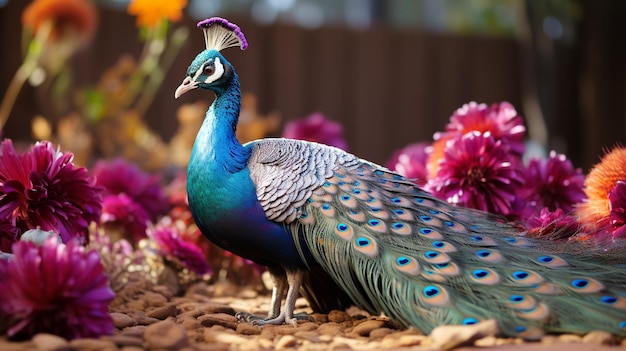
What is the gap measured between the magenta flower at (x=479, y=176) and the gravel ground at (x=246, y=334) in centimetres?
72

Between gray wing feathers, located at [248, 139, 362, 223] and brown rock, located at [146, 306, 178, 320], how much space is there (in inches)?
23.2

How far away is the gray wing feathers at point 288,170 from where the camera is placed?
279 centimetres

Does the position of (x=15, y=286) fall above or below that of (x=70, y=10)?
below

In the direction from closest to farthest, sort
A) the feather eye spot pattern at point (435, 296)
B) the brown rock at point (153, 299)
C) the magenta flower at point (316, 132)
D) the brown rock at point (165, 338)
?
the brown rock at point (165, 338) < the feather eye spot pattern at point (435, 296) < the brown rock at point (153, 299) < the magenta flower at point (316, 132)

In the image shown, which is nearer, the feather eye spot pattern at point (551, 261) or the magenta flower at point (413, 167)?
the feather eye spot pattern at point (551, 261)

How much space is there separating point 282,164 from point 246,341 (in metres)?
0.75

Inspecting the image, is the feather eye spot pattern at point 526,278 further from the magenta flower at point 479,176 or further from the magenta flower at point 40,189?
the magenta flower at point 40,189

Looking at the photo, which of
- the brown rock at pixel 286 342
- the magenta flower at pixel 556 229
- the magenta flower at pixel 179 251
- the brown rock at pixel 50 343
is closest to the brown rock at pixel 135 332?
the brown rock at pixel 50 343

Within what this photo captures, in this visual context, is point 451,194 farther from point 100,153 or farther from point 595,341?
point 100,153

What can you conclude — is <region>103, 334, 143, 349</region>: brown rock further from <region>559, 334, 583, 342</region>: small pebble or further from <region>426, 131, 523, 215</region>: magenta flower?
<region>426, 131, 523, 215</region>: magenta flower

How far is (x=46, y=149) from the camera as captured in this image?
2898mm

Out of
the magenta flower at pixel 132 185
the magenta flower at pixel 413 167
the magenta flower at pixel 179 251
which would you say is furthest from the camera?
the magenta flower at pixel 413 167

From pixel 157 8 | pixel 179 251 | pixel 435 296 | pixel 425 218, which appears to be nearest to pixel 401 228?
pixel 425 218

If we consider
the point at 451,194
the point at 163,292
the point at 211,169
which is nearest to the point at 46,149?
the point at 211,169
